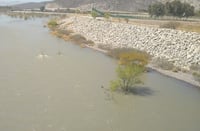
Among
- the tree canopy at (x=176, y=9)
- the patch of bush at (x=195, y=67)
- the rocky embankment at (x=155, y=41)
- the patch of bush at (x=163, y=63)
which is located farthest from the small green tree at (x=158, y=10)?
the patch of bush at (x=195, y=67)

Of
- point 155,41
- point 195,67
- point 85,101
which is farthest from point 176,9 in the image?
point 85,101

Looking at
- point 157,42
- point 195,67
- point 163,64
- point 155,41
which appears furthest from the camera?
point 155,41

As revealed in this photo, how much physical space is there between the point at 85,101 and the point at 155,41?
17969 mm

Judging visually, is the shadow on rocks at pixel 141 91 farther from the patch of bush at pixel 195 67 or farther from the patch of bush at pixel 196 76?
the patch of bush at pixel 195 67

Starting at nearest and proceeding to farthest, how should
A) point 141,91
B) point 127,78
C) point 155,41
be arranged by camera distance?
point 127,78 < point 141,91 < point 155,41

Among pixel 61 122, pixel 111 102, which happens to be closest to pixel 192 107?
A: pixel 111 102

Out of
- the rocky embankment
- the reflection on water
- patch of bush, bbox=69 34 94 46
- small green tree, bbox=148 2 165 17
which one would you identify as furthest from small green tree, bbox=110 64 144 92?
small green tree, bbox=148 2 165 17

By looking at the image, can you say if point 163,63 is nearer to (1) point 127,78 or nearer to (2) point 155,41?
(2) point 155,41

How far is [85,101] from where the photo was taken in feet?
68.5

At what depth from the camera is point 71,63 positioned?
105 ft

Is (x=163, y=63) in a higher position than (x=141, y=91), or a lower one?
higher

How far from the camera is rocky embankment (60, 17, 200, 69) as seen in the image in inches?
1220

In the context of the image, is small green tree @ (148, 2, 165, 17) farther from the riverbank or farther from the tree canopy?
the riverbank

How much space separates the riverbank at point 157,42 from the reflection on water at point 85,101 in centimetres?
330
